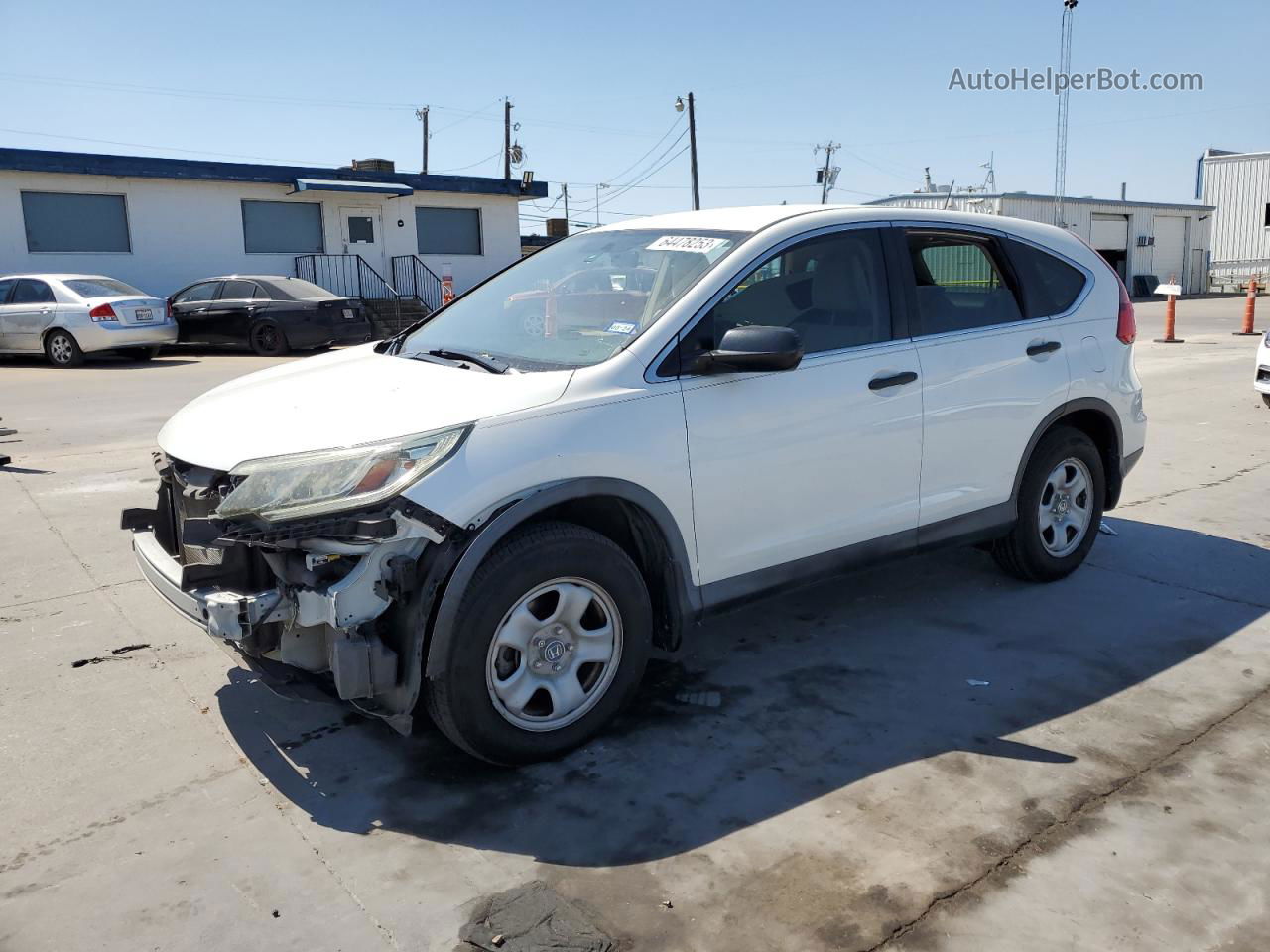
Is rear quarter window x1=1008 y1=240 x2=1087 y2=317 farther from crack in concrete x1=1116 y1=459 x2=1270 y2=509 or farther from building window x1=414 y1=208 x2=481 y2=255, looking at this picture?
building window x1=414 y1=208 x2=481 y2=255

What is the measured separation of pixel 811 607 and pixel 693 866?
7.29 ft

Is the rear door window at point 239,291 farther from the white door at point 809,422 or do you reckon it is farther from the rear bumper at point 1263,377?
the white door at point 809,422

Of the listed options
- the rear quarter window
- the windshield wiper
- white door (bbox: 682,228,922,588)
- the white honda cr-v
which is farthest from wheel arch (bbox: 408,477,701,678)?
the rear quarter window

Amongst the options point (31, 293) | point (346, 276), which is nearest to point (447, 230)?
point (346, 276)

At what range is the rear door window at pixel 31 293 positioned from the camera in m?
16.9

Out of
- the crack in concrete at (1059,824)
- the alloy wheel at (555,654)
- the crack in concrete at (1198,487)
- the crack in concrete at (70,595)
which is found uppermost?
the alloy wheel at (555,654)

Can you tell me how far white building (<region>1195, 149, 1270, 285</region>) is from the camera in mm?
52500

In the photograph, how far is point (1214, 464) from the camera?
810 cm

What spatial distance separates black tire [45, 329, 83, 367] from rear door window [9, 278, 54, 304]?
24.8 inches

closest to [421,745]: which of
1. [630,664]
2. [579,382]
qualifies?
[630,664]

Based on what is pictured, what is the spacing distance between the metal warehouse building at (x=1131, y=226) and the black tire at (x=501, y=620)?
3627 cm

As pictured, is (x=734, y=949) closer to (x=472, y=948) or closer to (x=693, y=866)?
(x=693, y=866)

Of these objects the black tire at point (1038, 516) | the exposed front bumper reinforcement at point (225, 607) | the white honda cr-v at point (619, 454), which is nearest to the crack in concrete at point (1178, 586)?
the black tire at point (1038, 516)

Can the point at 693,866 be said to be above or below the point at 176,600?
below
